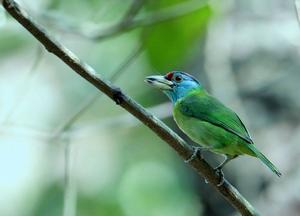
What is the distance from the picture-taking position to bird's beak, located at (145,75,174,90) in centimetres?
303

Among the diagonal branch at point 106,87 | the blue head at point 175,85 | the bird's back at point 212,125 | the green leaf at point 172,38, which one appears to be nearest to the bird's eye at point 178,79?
the blue head at point 175,85

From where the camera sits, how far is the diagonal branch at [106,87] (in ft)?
6.47

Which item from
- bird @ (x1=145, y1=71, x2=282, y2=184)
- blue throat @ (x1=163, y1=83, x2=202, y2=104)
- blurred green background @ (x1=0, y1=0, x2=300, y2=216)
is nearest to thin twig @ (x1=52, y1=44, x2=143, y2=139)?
blurred green background @ (x1=0, y1=0, x2=300, y2=216)

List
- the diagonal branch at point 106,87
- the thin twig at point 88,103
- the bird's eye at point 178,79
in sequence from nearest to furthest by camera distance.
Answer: the diagonal branch at point 106,87 → the thin twig at point 88,103 → the bird's eye at point 178,79

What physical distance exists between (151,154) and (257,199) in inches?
81.7

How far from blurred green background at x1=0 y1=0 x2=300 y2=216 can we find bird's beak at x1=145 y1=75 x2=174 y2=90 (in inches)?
6.8

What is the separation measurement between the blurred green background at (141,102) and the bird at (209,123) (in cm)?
30

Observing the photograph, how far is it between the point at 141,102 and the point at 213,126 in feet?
8.81

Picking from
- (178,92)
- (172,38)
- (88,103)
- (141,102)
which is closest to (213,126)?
(178,92)

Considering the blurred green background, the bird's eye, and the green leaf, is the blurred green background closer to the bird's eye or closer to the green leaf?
the green leaf

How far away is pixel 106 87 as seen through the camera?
208 cm

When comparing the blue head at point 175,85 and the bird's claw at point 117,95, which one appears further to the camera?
the blue head at point 175,85

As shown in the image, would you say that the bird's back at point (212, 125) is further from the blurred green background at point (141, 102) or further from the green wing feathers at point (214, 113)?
the blurred green background at point (141, 102)

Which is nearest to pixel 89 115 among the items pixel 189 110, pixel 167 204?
pixel 167 204
